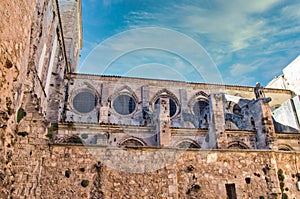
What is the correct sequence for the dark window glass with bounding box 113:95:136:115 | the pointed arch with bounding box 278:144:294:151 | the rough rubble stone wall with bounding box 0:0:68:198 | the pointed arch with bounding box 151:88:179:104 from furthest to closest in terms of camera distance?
the pointed arch with bounding box 151:88:179:104 → the dark window glass with bounding box 113:95:136:115 → the pointed arch with bounding box 278:144:294:151 → the rough rubble stone wall with bounding box 0:0:68:198

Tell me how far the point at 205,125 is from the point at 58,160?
12308mm

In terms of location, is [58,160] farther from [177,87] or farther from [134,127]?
[177,87]

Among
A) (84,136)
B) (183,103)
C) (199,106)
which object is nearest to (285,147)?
(199,106)

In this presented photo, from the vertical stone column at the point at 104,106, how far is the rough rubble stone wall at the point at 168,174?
32.6 ft

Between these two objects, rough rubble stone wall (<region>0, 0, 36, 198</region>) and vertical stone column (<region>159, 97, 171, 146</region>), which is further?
vertical stone column (<region>159, 97, 171, 146</region>)

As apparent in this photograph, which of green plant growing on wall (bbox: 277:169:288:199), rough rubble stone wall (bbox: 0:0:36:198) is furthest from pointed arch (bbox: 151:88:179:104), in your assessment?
rough rubble stone wall (bbox: 0:0:36:198)

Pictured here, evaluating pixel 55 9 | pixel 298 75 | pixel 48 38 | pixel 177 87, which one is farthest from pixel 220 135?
pixel 298 75

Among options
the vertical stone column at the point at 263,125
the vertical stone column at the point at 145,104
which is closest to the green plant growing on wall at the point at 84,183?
the vertical stone column at the point at 145,104

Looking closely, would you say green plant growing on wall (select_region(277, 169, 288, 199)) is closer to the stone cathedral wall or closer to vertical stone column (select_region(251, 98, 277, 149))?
the stone cathedral wall

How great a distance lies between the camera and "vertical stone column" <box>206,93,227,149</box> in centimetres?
1388

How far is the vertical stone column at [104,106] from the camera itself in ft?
58.3

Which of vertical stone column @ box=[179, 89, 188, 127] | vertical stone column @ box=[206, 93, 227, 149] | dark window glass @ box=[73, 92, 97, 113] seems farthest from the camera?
vertical stone column @ box=[179, 89, 188, 127]

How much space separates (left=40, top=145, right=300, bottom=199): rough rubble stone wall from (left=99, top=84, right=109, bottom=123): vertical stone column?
9936 mm

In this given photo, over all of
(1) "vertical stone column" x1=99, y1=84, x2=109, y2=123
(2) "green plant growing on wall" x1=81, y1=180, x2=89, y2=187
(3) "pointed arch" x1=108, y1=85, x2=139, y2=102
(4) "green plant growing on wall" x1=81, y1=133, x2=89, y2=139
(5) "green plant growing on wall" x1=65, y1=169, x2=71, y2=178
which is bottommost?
(2) "green plant growing on wall" x1=81, y1=180, x2=89, y2=187
